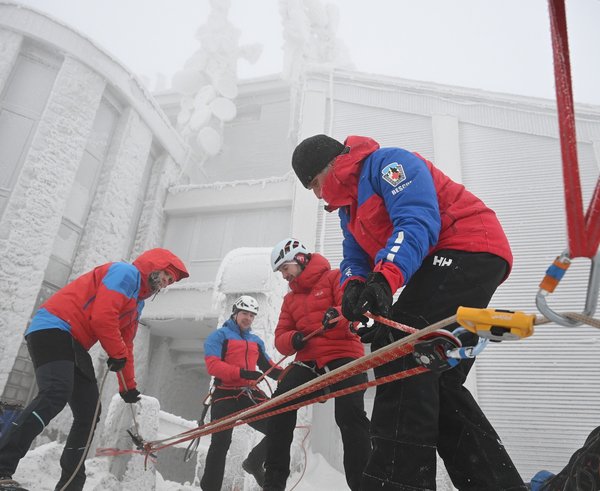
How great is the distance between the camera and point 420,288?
1930 mm

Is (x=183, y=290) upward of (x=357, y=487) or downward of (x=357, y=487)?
upward

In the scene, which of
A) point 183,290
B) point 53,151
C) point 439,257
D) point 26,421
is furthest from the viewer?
point 183,290

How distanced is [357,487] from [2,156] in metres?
10.0

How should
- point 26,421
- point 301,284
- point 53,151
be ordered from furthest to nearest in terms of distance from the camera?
1. point 53,151
2. point 301,284
3. point 26,421

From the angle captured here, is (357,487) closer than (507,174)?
Yes

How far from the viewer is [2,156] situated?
9.79m

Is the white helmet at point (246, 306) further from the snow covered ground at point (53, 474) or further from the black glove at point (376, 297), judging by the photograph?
the black glove at point (376, 297)

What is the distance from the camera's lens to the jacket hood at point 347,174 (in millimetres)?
2193

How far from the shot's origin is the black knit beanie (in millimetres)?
2402


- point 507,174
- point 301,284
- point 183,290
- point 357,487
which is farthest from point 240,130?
point 357,487

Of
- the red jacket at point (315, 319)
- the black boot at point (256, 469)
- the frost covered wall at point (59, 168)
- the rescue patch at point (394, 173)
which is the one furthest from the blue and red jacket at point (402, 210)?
the frost covered wall at point (59, 168)

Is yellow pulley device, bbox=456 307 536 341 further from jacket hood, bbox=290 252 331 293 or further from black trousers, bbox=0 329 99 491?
black trousers, bbox=0 329 99 491

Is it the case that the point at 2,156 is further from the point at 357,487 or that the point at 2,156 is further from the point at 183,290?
the point at 357,487

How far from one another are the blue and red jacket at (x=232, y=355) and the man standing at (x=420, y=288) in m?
2.88
